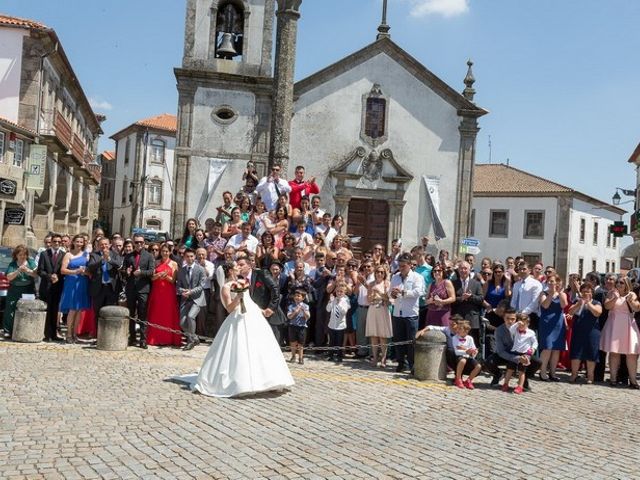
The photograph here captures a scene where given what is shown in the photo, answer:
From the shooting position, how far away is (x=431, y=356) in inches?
407

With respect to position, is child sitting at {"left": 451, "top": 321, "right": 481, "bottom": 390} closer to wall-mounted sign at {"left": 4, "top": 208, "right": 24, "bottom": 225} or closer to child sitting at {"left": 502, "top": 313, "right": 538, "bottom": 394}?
child sitting at {"left": 502, "top": 313, "right": 538, "bottom": 394}

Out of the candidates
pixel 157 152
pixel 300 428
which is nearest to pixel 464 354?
pixel 300 428

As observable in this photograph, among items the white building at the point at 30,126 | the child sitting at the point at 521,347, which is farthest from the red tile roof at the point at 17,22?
the child sitting at the point at 521,347

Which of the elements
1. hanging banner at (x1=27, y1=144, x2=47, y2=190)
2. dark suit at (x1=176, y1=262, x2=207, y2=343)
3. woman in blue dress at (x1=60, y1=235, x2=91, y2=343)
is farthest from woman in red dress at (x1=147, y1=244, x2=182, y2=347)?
hanging banner at (x1=27, y1=144, x2=47, y2=190)

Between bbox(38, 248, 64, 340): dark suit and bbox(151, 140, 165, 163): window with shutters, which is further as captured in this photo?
bbox(151, 140, 165, 163): window with shutters

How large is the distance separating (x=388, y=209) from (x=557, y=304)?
607 inches

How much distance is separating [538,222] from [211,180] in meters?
32.8

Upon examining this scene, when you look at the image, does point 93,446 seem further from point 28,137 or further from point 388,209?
point 28,137

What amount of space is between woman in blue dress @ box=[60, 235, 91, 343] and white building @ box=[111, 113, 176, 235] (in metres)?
51.9

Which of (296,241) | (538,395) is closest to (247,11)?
(296,241)

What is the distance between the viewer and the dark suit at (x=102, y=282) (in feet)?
39.6

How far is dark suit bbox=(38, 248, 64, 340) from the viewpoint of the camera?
1219cm

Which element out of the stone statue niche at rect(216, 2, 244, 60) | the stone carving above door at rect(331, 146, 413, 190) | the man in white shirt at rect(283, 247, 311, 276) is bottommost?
the man in white shirt at rect(283, 247, 311, 276)

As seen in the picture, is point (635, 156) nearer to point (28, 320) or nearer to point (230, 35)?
point (230, 35)
